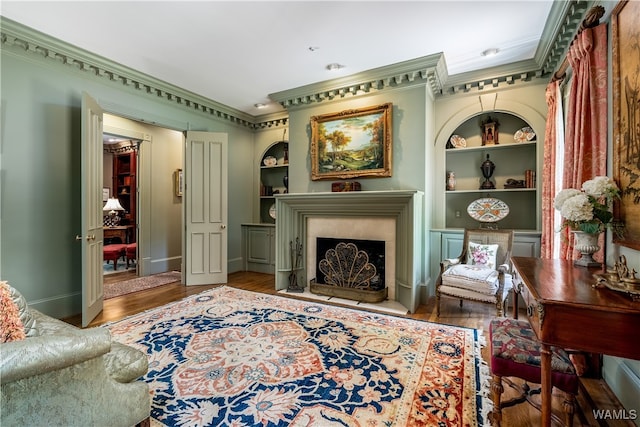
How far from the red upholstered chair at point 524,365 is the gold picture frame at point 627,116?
772 millimetres

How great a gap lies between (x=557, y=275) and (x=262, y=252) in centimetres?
466

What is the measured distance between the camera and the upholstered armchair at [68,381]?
1.08 m

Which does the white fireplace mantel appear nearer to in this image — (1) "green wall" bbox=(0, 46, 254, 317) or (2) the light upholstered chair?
(2) the light upholstered chair

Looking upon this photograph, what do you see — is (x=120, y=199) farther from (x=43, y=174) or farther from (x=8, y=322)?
(x=8, y=322)

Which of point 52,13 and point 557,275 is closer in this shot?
point 557,275

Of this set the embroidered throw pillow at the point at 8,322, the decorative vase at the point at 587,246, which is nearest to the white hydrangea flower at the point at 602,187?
the decorative vase at the point at 587,246

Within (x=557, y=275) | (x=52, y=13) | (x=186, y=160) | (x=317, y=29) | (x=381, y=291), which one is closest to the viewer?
(x=557, y=275)

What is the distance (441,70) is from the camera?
12.0 ft

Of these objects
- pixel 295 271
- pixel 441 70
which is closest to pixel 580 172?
pixel 441 70

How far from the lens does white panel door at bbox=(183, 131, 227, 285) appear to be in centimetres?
466

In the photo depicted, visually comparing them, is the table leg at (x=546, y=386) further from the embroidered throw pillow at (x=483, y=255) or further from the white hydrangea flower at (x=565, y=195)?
the embroidered throw pillow at (x=483, y=255)

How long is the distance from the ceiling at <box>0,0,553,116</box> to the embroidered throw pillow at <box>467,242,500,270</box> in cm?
231

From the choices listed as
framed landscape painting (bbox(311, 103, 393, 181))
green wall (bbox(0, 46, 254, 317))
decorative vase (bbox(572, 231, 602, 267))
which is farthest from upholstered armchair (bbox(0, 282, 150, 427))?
framed landscape painting (bbox(311, 103, 393, 181))

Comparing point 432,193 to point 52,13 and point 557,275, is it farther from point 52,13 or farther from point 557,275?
point 52,13
